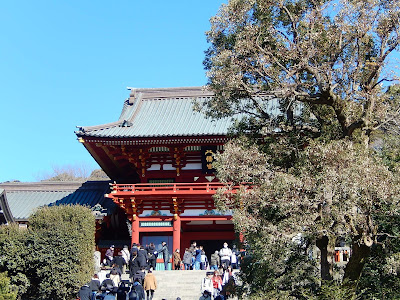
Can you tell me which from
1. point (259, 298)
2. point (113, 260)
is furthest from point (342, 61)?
point (113, 260)

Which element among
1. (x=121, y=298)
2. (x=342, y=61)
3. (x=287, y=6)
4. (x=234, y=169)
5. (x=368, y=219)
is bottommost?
(x=121, y=298)

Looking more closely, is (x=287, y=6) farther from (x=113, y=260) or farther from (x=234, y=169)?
(x=113, y=260)

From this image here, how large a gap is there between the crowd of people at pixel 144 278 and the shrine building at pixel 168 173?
3003 millimetres

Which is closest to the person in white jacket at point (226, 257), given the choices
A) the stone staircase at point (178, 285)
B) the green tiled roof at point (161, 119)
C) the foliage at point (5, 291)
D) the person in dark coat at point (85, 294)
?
the stone staircase at point (178, 285)

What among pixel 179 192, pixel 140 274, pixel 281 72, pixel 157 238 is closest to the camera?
pixel 281 72

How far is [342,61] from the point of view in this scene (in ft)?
45.9

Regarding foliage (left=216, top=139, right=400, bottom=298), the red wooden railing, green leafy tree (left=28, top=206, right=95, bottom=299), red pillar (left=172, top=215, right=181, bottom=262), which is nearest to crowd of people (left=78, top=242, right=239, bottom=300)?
green leafy tree (left=28, top=206, right=95, bottom=299)

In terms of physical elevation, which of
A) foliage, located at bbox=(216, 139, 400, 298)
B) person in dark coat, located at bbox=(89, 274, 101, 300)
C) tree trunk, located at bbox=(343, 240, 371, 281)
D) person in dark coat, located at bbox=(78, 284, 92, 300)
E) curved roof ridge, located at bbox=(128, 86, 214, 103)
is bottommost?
person in dark coat, located at bbox=(78, 284, 92, 300)

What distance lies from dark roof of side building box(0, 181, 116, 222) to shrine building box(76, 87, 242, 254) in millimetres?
3101

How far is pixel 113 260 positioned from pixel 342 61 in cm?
1149

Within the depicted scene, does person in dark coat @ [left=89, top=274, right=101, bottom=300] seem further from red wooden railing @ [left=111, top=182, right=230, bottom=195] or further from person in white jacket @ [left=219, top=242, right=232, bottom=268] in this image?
red wooden railing @ [left=111, top=182, right=230, bottom=195]

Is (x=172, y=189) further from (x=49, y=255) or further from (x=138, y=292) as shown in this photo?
(x=138, y=292)

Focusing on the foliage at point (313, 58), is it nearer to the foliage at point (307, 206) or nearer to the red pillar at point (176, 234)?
the foliage at point (307, 206)

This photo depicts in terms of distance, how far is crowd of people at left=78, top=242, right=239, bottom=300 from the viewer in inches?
630
